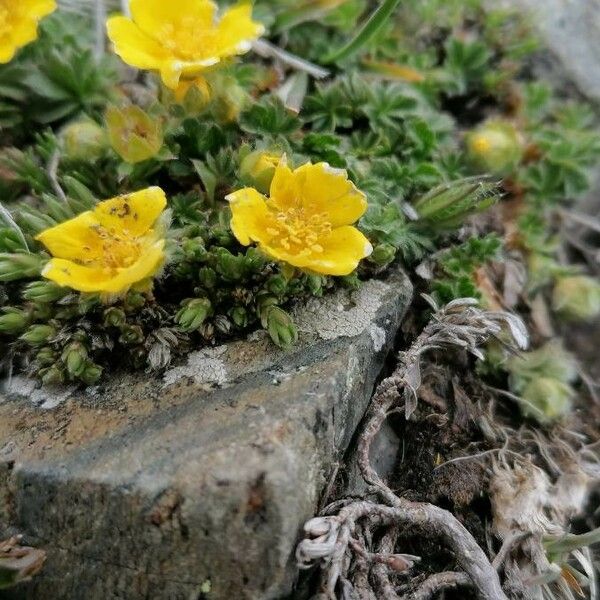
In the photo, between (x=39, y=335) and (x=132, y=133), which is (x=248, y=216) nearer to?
(x=132, y=133)

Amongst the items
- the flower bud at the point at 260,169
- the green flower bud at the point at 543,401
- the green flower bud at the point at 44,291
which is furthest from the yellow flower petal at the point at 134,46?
the green flower bud at the point at 543,401

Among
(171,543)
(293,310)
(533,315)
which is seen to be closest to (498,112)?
(533,315)

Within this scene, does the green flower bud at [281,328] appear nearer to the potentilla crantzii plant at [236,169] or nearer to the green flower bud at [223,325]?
the potentilla crantzii plant at [236,169]

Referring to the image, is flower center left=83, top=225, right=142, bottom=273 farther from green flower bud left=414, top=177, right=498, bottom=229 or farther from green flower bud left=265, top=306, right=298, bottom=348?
green flower bud left=414, top=177, right=498, bottom=229

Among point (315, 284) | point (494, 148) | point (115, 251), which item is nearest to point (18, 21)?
point (115, 251)

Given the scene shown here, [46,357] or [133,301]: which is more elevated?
[133,301]

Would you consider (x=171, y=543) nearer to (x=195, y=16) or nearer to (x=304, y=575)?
(x=304, y=575)

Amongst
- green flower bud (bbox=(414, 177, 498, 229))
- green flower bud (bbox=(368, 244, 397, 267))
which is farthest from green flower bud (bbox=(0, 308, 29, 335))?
A: green flower bud (bbox=(414, 177, 498, 229))
